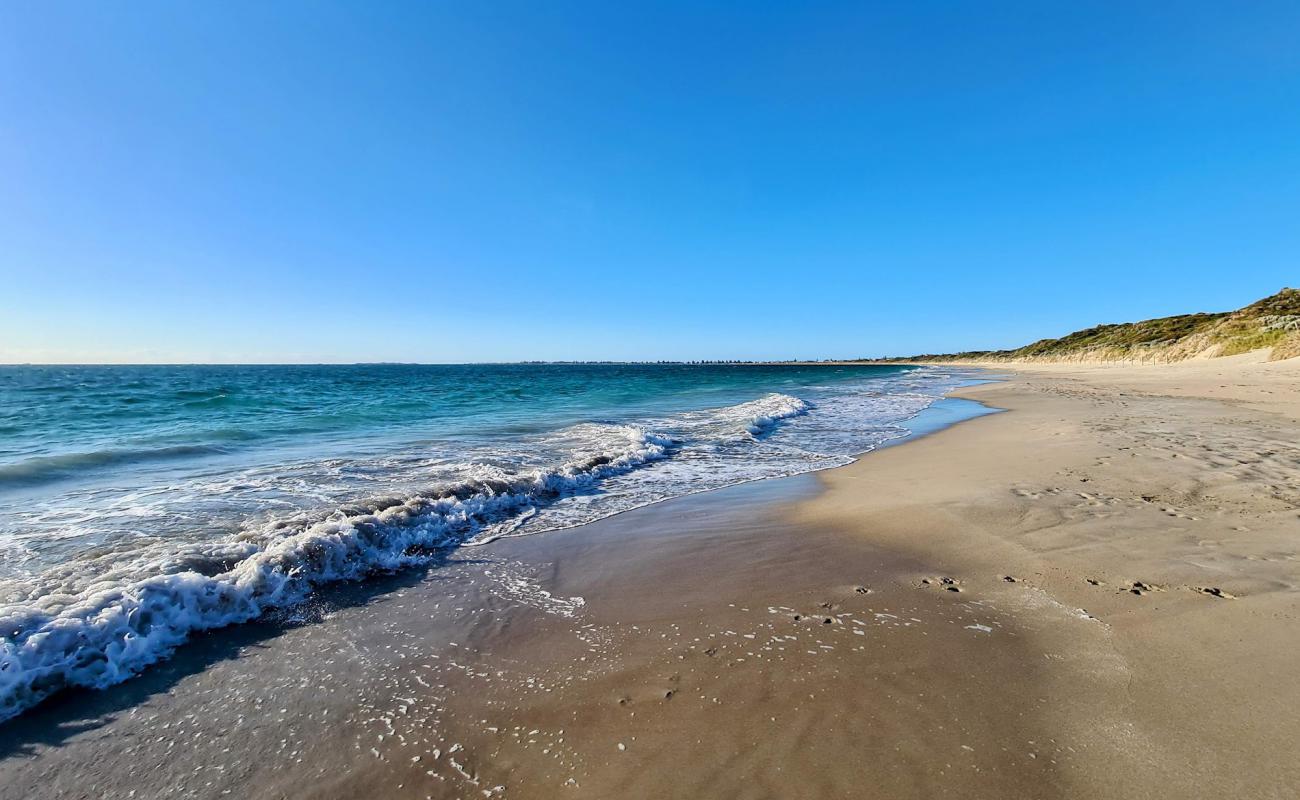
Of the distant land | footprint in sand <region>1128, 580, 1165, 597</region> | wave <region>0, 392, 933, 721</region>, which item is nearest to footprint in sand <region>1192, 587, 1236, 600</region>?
footprint in sand <region>1128, 580, 1165, 597</region>

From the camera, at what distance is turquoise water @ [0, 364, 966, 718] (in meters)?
3.94

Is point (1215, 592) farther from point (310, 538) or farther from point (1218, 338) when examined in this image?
point (1218, 338)

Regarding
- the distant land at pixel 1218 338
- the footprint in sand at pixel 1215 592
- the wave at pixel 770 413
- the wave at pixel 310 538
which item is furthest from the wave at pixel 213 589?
the distant land at pixel 1218 338

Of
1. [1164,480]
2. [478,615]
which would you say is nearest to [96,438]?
[478,615]

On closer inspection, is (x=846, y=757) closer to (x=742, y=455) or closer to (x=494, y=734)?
(x=494, y=734)

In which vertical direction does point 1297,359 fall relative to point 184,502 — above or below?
above

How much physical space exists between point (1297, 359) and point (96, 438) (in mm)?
44571

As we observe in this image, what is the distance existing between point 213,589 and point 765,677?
4.29 m

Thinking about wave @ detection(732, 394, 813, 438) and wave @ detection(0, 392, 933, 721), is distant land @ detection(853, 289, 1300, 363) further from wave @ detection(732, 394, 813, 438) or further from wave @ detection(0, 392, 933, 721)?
wave @ detection(0, 392, 933, 721)

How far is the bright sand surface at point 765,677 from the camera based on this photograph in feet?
8.16

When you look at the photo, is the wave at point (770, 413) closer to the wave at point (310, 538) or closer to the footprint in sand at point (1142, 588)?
the wave at point (310, 538)

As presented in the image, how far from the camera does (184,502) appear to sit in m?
7.49

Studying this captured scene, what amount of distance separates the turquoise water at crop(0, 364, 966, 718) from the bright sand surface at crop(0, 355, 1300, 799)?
46 centimetres

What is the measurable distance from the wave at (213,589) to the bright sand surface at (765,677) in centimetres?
23
